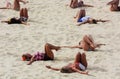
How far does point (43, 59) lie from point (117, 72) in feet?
5.59

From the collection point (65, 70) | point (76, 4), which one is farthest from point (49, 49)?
point (76, 4)

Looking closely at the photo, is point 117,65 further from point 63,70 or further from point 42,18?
point 42,18

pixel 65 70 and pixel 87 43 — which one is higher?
pixel 87 43

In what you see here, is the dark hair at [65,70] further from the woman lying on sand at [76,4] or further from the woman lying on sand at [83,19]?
the woman lying on sand at [76,4]

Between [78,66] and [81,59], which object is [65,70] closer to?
[78,66]

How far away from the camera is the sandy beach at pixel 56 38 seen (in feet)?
29.5

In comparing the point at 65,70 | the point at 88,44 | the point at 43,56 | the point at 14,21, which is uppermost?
the point at 14,21

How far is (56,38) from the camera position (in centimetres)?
1180

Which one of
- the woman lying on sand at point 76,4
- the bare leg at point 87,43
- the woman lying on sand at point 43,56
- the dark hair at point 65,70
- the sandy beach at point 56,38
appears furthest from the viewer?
the woman lying on sand at point 76,4

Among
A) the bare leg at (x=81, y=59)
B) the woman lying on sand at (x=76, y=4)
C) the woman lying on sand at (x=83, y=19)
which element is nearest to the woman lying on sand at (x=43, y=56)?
the bare leg at (x=81, y=59)

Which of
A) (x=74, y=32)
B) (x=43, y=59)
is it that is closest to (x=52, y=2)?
(x=74, y=32)

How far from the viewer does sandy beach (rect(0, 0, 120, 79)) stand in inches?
354

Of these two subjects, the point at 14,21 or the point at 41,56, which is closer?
the point at 41,56

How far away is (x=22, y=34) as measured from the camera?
12.2 meters
